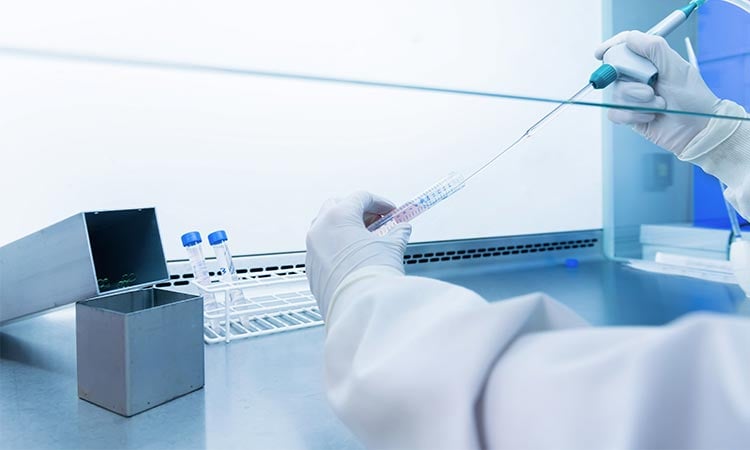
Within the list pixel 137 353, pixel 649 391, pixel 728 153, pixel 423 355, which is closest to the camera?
pixel 649 391

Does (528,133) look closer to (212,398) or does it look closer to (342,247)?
(342,247)

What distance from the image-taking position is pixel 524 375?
14.0 inches

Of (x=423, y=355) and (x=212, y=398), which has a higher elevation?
(x=423, y=355)

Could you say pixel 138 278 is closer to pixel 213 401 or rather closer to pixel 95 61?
pixel 213 401

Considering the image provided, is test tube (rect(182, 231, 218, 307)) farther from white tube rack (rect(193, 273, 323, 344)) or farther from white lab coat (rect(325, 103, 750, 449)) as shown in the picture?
white lab coat (rect(325, 103, 750, 449))

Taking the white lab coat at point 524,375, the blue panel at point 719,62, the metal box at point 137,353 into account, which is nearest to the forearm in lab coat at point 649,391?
the white lab coat at point 524,375

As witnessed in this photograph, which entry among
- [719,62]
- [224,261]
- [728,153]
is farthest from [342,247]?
[719,62]

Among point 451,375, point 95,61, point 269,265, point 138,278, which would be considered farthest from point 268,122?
point 451,375

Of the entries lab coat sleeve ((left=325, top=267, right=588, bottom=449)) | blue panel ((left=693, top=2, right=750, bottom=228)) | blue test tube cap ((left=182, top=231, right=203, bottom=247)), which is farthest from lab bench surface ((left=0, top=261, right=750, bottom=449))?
blue panel ((left=693, top=2, right=750, bottom=228))

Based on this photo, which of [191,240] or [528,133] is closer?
[528,133]

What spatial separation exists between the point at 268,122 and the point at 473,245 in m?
0.82

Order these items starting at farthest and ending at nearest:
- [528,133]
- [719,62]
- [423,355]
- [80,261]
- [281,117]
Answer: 1. [719,62]
2. [281,117]
3. [528,133]
4. [80,261]
5. [423,355]

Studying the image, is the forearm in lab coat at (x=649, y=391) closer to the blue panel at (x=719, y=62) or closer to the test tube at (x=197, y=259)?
the test tube at (x=197, y=259)

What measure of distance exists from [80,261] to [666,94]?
1.19 m
